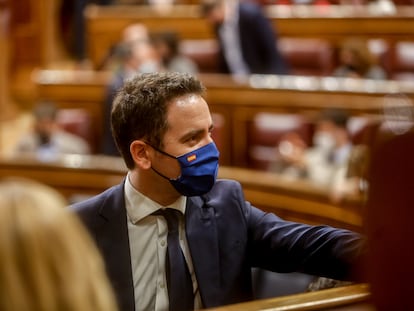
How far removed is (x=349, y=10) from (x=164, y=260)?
3.96 m

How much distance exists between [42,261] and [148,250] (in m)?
0.68

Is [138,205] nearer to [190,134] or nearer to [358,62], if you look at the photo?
[190,134]

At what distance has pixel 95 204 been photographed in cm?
156

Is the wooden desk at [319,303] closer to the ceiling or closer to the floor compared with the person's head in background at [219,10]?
closer to the floor

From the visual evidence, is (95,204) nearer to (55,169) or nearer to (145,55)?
(55,169)

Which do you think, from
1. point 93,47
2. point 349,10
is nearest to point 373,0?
point 349,10

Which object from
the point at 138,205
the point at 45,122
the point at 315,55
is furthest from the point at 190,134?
the point at 315,55

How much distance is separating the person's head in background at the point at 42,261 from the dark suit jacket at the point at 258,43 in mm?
3769

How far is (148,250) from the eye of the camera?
1.54 metres

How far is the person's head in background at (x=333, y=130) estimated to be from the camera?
342 centimetres

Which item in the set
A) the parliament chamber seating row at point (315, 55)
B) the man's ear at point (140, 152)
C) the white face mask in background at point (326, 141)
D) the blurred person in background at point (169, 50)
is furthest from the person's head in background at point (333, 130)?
the man's ear at point (140, 152)

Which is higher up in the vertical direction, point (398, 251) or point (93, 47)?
point (398, 251)

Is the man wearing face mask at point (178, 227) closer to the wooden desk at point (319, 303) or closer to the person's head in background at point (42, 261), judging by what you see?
the wooden desk at point (319, 303)

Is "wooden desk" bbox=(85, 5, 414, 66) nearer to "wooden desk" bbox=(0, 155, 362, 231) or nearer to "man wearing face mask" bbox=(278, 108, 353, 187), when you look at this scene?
"man wearing face mask" bbox=(278, 108, 353, 187)
